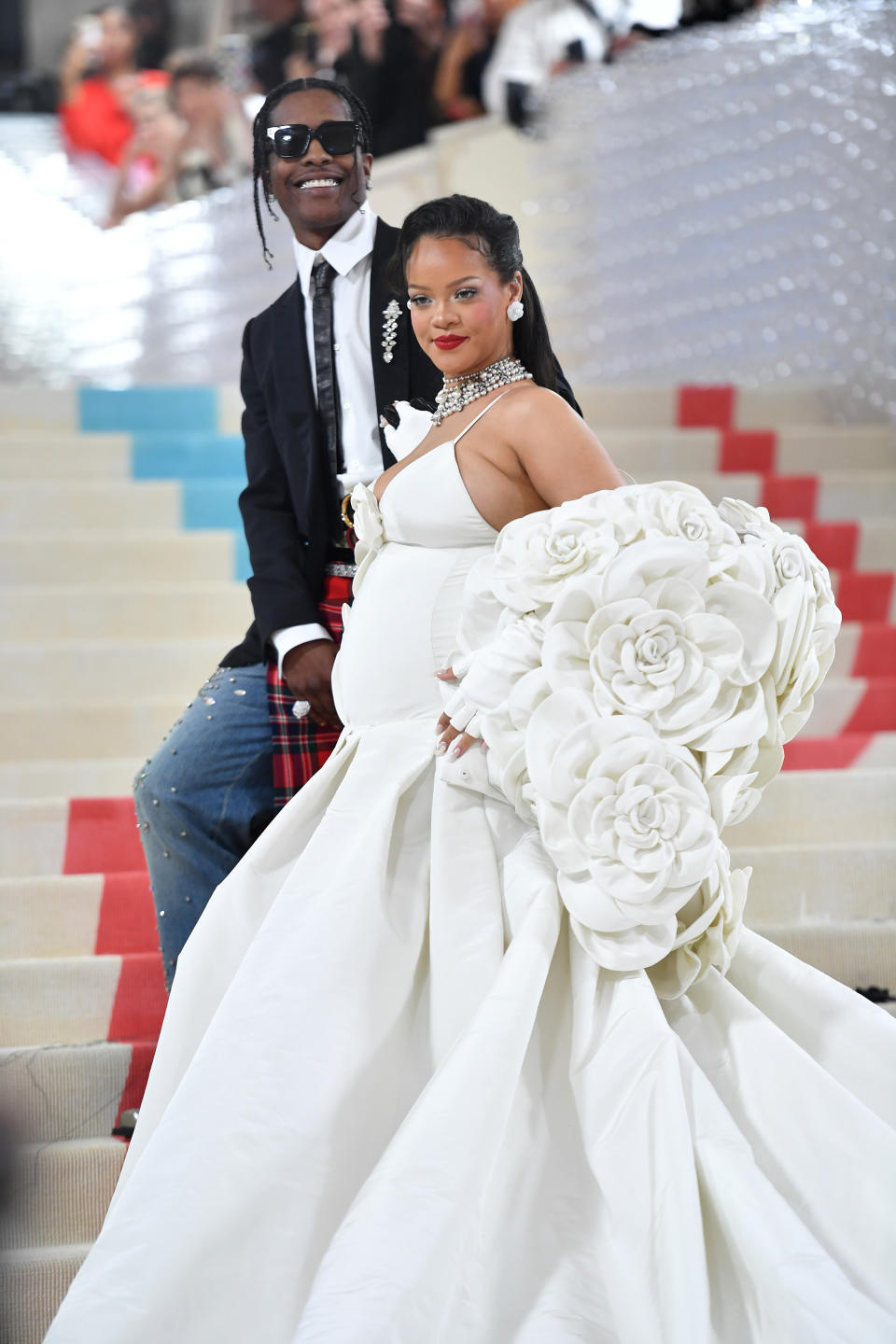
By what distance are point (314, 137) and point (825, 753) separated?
1.93 metres

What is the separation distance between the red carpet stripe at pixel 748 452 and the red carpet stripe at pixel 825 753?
5.14 feet

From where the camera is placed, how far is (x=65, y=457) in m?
4.68

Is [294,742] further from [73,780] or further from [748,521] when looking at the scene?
[73,780]

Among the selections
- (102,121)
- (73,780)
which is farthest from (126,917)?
(102,121)

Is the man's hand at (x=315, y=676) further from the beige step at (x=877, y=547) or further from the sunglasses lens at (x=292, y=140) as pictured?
the beige step at (x=877, y=547)

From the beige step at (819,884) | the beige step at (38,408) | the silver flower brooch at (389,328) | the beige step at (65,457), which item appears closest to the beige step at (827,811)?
the beige step at (819,884)

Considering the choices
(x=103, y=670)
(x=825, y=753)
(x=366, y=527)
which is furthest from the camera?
(x=103, y=670)

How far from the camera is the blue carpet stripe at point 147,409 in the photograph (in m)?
4.88

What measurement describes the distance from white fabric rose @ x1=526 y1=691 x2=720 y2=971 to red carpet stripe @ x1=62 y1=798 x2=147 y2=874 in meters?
1.71

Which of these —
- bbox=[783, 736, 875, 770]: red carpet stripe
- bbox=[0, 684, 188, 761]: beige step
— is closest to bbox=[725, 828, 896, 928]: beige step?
bbox=[783, 736, 875, 770]: red carpet stripe

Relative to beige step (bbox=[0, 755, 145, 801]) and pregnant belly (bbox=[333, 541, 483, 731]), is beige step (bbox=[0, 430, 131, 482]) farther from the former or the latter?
pregnant belly (bbox=[333, 541, 483, 731])

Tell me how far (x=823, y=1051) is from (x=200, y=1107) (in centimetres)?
74

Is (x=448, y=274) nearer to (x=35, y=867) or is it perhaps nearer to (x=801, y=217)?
(x=35, y=867)

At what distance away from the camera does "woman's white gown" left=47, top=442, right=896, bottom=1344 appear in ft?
4.43
